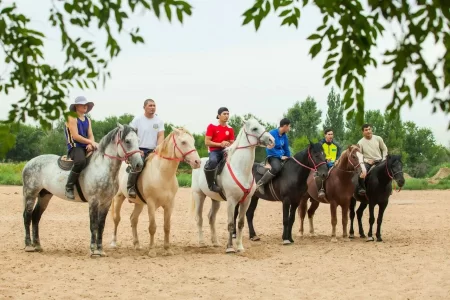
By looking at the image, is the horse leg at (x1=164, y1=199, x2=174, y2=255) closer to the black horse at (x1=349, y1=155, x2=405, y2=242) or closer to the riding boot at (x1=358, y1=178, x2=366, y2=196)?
the black horse at (x1=349, y1=155, x2=405, y2=242)

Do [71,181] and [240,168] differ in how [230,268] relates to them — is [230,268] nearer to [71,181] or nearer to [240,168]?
[240,168]

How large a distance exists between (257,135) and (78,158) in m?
2.96

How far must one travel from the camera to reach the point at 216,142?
42.8 ft

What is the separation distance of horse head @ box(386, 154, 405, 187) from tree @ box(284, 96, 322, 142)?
5661 cm

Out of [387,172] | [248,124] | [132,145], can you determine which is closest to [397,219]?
[387,172]

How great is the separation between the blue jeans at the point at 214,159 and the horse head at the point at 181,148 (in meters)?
1.07

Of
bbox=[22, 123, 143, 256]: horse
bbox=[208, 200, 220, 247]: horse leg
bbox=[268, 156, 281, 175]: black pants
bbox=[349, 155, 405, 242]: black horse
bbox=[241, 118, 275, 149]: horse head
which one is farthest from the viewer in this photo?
bbox=[349, 155, 405, 242]: black horse

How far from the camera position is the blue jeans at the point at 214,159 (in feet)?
42.4

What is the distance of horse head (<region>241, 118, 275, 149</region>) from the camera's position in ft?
40.7

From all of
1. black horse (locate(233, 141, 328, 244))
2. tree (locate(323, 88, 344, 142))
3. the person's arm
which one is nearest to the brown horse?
black horse (locate(233, 141, 328, 244))

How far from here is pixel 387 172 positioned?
47.8 ft

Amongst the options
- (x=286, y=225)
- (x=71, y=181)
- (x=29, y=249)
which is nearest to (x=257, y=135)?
(x=286, y=225)

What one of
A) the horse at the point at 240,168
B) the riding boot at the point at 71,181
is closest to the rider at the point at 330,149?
the horse at the point at 240,168

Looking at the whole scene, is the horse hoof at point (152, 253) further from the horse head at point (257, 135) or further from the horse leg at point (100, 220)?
the horse head at point (257, 135)
